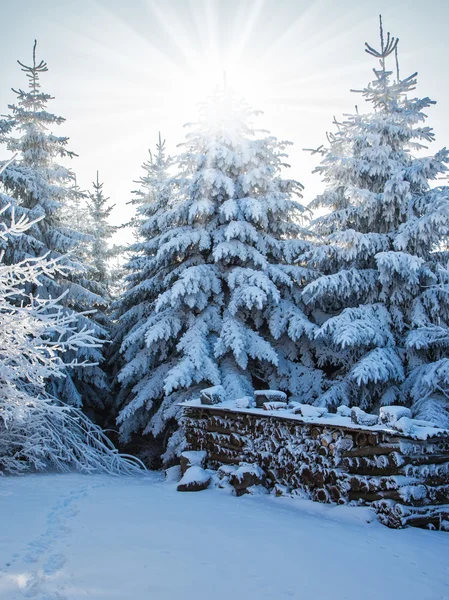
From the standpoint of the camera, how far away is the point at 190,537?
3820mm

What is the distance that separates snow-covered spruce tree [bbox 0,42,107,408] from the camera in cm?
1094

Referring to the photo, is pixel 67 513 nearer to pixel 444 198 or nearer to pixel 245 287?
pixel 245 287

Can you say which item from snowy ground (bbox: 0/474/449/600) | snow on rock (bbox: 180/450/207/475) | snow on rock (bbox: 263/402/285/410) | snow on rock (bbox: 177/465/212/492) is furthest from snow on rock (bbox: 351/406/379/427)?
snow on rock (bbox: 180/450/207/475)

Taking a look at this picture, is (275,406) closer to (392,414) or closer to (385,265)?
(392,414)

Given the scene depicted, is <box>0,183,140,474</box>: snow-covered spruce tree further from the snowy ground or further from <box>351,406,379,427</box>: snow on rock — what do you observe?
<box>351,406,379,427</box>: snow on rock

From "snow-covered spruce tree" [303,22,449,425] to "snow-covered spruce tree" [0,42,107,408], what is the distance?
5.91 metres

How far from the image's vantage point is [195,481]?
20.7 ft

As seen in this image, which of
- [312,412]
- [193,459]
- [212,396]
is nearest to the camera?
[312,412]

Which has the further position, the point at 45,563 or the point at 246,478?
the point at 246,478

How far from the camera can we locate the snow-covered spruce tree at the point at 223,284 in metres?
8.87

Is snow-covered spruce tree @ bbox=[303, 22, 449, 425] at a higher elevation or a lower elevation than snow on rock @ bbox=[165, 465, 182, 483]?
higher

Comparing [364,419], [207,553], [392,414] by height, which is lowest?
[207,553]

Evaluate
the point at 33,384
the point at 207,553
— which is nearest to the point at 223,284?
the point at 33,384

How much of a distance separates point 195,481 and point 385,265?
193 inches
